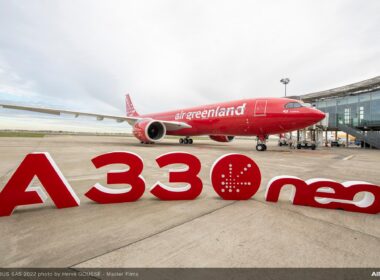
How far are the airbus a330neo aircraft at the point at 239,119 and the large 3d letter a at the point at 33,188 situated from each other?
11.0m

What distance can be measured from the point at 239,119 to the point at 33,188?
456 inches

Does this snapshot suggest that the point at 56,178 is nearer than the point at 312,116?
Yes

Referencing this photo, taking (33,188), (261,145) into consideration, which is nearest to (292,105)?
(261,145)

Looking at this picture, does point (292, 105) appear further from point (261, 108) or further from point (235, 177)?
point (235, 177)

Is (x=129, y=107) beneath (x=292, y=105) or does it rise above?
above

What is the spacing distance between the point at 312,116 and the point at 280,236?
33.7ft

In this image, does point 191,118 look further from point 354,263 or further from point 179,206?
point 354,263

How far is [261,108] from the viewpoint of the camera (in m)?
11.8

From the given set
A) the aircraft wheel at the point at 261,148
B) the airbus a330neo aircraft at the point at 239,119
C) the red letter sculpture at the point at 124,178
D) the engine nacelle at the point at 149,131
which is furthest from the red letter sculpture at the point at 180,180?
the engine nacelle at the point at 149,131

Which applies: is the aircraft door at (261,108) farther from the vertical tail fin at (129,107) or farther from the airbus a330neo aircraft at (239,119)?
the vertical tail fin at (129,107)

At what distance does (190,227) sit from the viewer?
7.25ft

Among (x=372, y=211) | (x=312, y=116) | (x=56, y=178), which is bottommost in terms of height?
(x=372, y=211)

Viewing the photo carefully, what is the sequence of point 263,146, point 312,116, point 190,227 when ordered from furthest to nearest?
1. point 263,146
2. point 312,116
3. point 190,227

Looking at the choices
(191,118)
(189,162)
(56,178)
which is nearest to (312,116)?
(191,118)
